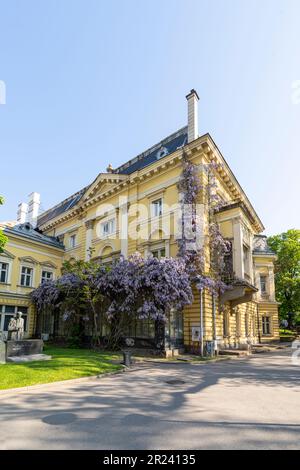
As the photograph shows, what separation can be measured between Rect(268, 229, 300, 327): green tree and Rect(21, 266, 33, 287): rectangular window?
31890 millimetres

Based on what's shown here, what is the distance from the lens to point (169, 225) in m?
20.7

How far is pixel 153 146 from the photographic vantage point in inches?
1041

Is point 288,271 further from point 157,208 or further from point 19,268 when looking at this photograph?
point 19,268

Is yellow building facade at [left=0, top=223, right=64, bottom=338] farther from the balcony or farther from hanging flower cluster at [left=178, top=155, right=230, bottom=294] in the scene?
the balcony

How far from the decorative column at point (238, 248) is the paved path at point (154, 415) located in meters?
10.2

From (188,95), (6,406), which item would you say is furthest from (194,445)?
(188,95)

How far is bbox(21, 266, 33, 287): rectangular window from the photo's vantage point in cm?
2664

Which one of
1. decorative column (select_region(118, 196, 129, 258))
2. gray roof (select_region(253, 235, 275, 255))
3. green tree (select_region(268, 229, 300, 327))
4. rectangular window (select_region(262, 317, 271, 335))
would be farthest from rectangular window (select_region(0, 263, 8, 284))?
green tree (select_region(268, 229, 300, 327))

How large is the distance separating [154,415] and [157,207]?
17035 millimetres

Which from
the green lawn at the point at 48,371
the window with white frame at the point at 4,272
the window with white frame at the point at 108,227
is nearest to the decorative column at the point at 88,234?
the window with white frame at the point at 108,227

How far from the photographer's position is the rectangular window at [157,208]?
22109mm

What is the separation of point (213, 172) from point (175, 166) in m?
2.65

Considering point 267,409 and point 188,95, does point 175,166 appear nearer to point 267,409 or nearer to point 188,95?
point 188,95

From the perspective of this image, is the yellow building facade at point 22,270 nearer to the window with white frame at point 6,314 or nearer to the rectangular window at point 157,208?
the window with white frame at point 6,314
